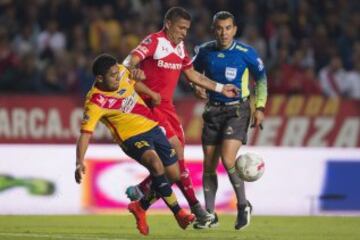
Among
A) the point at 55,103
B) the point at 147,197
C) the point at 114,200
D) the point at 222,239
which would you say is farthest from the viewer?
the point at 55,103

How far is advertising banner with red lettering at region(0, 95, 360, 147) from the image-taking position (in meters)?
19.9

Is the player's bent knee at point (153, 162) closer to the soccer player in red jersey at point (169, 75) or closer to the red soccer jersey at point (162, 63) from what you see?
the soccer player in red jersey at point (169, 75)

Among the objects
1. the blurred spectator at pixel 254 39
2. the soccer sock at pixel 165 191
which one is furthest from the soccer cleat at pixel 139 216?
the blurred spectator at pixel 254 39

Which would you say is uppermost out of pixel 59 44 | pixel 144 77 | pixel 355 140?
pixel 144 77

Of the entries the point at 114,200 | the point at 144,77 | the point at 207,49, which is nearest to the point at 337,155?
the point at 114,200

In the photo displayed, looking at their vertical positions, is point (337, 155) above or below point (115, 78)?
below

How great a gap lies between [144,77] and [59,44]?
8.43 metres

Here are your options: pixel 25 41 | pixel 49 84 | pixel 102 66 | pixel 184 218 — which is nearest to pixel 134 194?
pixel 184 218

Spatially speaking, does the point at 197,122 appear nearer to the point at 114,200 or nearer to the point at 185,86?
the point at 185,86

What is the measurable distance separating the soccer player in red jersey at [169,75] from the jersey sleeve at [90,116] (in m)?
0.85

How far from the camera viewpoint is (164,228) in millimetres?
13438

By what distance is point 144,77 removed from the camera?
1241cm

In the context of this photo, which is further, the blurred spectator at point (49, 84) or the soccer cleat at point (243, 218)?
the blurred spectator at point (49, 84)

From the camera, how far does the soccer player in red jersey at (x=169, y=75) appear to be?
12.7 m
